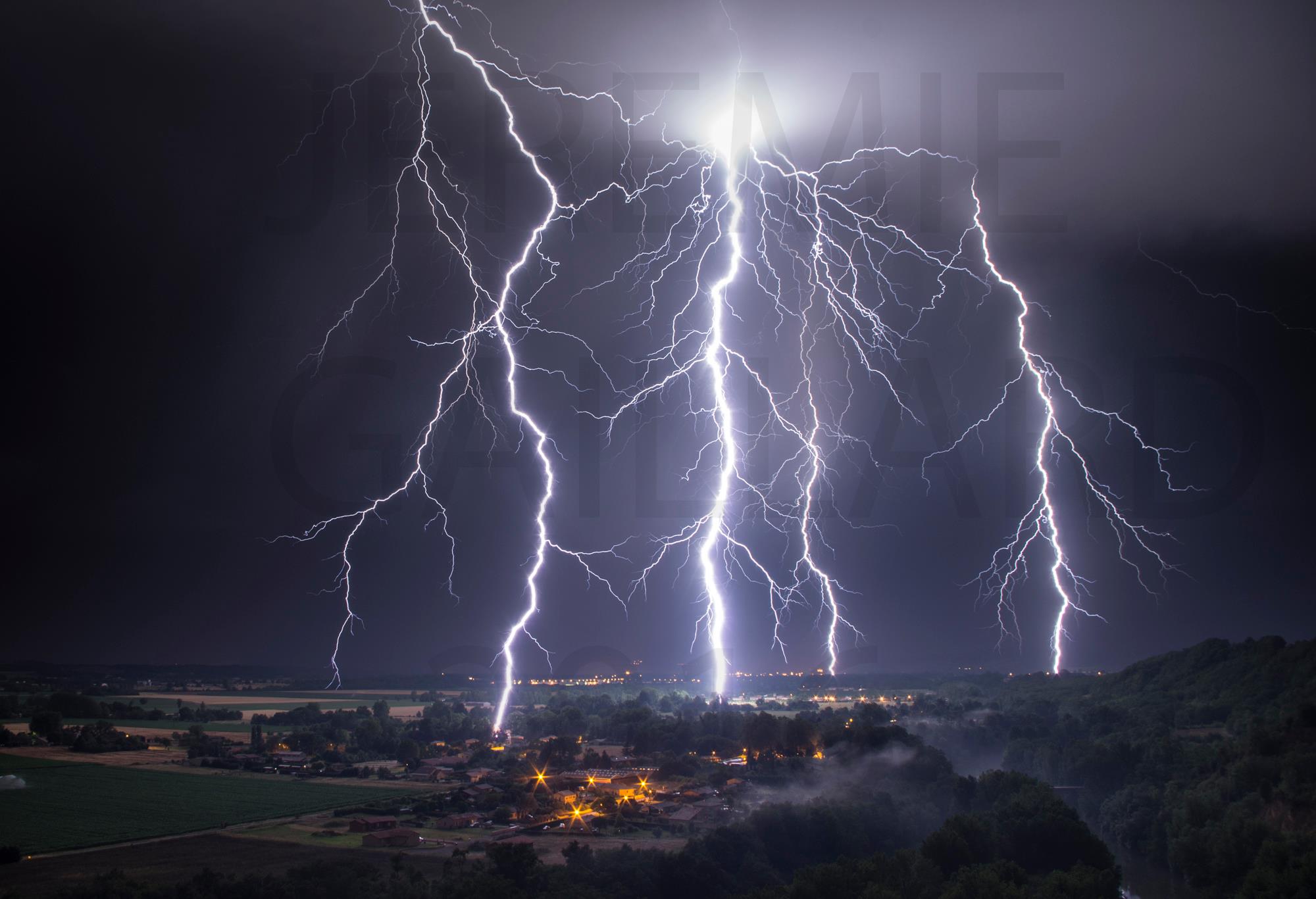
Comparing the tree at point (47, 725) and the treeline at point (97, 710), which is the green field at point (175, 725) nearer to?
the treeline at point (97, 710)

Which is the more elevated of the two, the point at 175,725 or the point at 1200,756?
the point at 1200,756

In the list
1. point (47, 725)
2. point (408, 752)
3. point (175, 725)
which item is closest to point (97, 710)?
point (175, 725)

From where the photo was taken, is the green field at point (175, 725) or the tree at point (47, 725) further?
the green field at point (175, 725)

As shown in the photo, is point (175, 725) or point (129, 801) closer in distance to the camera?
point (129, 801)

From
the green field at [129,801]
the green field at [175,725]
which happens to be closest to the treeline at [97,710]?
the green field at [175,725]

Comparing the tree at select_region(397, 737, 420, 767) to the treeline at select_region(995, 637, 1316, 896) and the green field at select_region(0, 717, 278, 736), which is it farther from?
the treeline at select_region(995, 637, 1316, 896)

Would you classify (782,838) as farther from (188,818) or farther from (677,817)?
(188,818)

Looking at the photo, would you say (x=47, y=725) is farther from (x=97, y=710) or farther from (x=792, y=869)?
A: (x=792, y=869)

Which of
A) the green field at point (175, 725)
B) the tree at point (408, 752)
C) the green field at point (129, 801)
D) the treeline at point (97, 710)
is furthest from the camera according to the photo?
the green field at point (175, 725)
